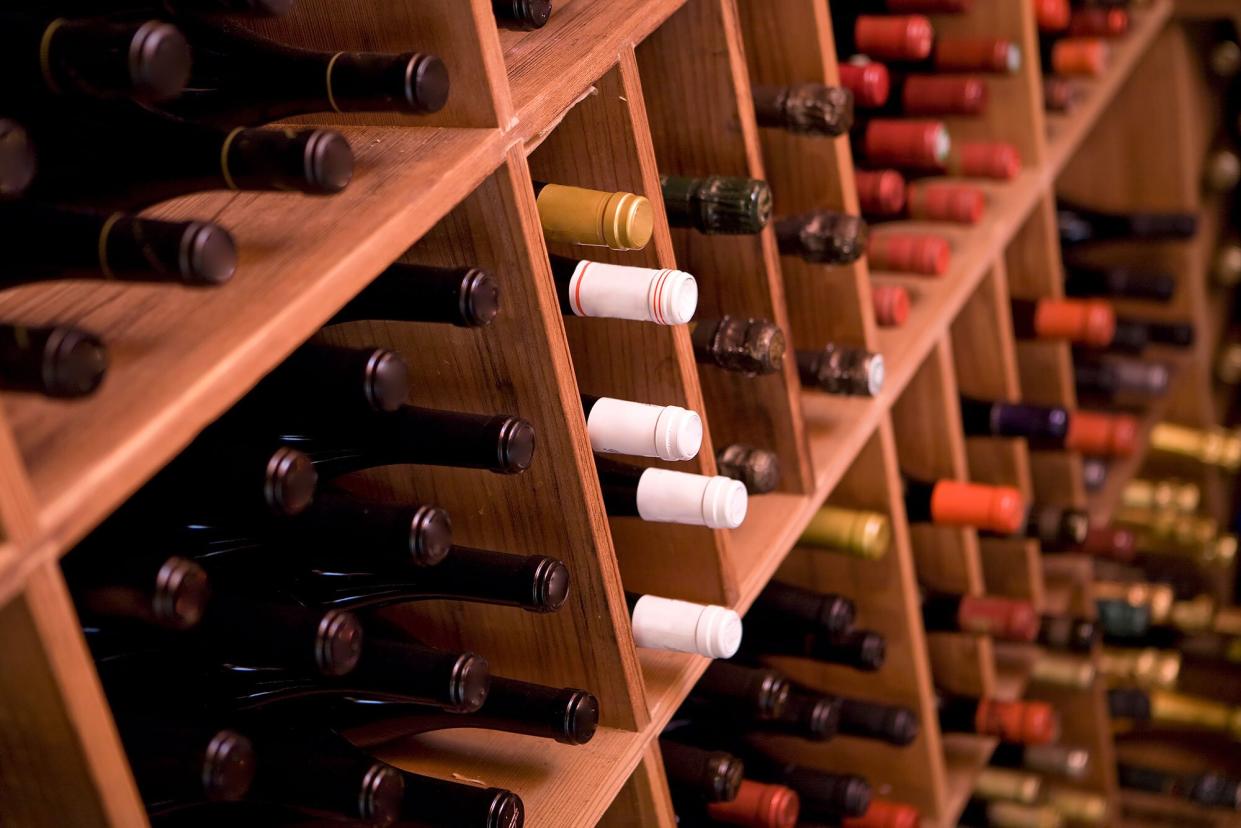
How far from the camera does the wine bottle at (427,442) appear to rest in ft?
2.07

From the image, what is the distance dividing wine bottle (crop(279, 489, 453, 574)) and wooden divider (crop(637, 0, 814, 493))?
36cm

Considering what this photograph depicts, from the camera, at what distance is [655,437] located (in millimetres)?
715

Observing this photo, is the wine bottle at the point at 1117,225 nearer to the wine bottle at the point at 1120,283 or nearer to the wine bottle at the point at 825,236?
the wine bottle at the point at 1120,283

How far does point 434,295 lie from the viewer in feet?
2.05

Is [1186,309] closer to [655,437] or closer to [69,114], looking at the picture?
[655,437]

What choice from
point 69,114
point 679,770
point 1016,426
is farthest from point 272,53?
Answer: point 1016,426

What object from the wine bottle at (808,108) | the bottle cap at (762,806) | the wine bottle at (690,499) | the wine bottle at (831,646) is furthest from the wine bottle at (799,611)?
the wine bottle at (808,108)

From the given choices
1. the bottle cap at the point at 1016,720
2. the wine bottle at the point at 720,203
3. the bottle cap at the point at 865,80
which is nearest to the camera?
the wine bottle at the point at 720,203

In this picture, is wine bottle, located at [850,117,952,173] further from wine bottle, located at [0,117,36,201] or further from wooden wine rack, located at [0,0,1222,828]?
wine bottle, located at [0,117,36,201]

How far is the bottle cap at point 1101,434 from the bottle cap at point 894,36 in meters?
0.50

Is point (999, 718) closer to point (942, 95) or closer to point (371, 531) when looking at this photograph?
point (942, 95)

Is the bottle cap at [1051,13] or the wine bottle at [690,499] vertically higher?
the bottle cap at [1051,13]

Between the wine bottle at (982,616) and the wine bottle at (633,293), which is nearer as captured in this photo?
the wine bottle at (633,293)

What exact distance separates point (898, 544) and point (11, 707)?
77cm
